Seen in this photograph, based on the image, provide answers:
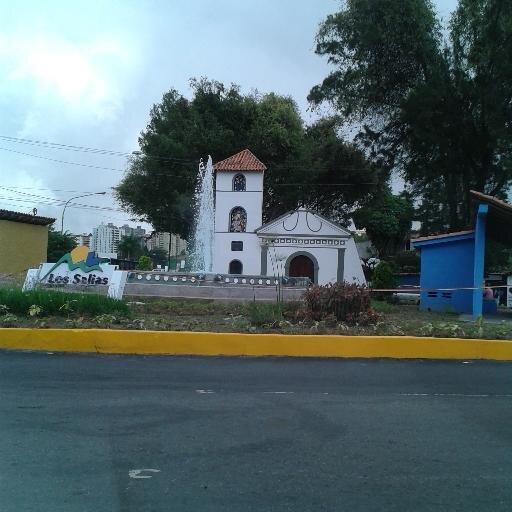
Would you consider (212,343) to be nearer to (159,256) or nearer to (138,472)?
(138,472)

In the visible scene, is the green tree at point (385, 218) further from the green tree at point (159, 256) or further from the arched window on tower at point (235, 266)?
the green tree at point (159, 256)

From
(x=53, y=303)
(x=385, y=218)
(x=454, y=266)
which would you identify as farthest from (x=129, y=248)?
(x=53, y=303)

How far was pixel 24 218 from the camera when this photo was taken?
23312mm

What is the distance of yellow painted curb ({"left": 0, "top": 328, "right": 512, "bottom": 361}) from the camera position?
9.82 m

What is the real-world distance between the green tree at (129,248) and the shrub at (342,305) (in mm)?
82612

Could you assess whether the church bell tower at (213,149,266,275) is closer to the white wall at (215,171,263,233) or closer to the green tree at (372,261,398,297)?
the white wall at (215,171,263,233)

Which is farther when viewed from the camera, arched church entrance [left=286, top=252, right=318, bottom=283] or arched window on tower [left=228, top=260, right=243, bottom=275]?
arched church entrance [left=286, top=252, right=318, bottom=283]

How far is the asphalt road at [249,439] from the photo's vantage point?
420 cm

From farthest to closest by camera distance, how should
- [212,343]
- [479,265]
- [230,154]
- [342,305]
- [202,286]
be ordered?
[230,154] → [202,286] → [479,265] → [342,305] → [212,343]

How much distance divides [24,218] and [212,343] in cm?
1613

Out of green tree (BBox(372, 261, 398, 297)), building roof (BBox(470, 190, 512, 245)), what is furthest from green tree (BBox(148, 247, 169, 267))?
building roof (BBox(470, 190, 512, 245))

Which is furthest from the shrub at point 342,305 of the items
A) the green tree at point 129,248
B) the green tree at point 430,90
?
the green tree at point 129,248

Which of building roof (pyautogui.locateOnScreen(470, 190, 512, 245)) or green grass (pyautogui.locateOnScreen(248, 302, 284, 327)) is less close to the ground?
building roof (pyautogui.locateOnScreen(470, 190, 512, 245))

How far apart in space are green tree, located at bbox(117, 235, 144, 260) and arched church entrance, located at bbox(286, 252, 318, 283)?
6101 cm
